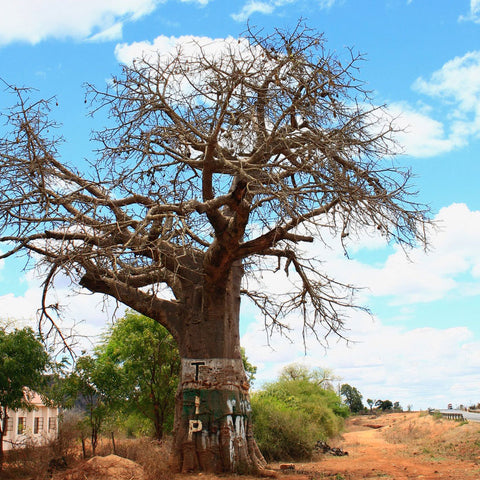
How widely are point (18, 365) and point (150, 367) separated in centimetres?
475

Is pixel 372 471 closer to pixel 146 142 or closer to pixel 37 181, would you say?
pixel 146 142

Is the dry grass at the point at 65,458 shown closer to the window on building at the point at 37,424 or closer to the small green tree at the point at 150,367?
the small green tree at the point at 150,367

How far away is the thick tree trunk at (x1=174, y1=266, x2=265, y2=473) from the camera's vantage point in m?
9.39

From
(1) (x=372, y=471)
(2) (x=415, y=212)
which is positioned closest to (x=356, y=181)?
(2) (x=415, y=212)

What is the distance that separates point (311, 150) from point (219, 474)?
17.7 feet

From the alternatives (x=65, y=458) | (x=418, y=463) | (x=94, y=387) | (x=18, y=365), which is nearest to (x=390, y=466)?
(x=418, y=463)

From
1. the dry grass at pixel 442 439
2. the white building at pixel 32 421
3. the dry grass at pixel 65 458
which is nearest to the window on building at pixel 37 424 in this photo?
the white building at pixel 32 421

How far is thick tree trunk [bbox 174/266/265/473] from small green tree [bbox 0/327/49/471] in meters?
4.46

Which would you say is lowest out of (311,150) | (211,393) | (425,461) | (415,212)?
(425,461)

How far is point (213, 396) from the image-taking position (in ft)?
31.8

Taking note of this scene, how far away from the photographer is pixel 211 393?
31.9 ft

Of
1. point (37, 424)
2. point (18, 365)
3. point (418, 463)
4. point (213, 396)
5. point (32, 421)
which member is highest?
Result: point (18, 365)

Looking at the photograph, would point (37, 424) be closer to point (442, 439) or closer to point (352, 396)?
point (442, 439)

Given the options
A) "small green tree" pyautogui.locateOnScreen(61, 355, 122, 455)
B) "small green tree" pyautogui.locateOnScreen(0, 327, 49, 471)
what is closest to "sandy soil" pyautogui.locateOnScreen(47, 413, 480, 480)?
"small green tree" pyautogui.locateOnScreen(61, 355, 122, 455)
